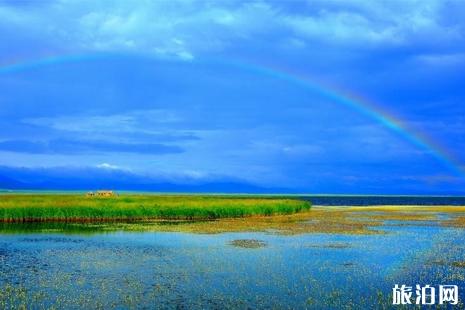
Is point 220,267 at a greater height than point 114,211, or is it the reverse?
point 114,211

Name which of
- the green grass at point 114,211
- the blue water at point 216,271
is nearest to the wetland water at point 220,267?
the blue water at point 216,271

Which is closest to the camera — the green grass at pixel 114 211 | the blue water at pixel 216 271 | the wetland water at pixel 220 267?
the blue water at pixel 216 271

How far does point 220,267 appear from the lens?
25.9m

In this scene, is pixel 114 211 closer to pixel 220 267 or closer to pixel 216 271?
pixel 220 267

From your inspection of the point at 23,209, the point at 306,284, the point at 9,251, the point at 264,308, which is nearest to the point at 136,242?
the point at 9,251

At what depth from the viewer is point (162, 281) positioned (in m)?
22.4

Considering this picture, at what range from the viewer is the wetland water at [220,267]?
63.8 feet

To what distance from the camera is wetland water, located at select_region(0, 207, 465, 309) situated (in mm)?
19453

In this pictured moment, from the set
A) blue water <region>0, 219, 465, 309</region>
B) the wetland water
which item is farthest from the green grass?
blue water <region>0, 219, 465, 309</region>

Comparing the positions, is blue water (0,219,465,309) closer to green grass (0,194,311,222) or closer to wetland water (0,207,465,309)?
wetland water (0,207,465,309)

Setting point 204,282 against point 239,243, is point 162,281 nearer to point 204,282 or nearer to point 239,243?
point 204,282

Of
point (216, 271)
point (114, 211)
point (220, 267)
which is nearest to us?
point (216, 271)

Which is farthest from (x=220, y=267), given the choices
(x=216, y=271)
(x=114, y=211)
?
(x=114, y=211)

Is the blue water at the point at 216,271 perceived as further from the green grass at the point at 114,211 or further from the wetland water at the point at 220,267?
the green grass at the point at 114,211
